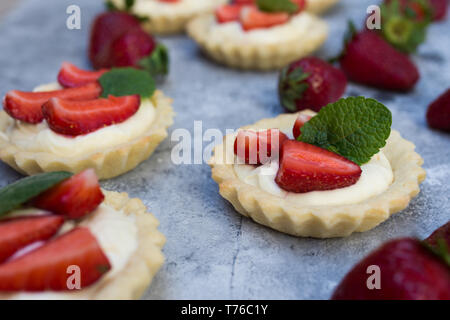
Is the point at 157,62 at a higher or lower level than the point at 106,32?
lower

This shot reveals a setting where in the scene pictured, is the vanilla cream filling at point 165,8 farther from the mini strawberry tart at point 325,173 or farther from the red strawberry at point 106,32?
the mini strawberry tart at point 325,173

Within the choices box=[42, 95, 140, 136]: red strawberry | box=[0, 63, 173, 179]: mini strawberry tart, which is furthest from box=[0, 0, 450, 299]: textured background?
box=[42, 95, 140, 136]: red strawberry

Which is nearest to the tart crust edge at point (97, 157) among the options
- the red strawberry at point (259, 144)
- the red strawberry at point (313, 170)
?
the red strawberry at point (259, 144)

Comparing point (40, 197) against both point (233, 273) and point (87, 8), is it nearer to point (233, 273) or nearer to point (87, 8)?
point (233, 273)

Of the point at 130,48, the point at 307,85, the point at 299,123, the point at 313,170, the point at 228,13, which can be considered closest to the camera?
the point at 313,170

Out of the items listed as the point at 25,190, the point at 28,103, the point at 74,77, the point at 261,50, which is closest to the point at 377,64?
the point at 261,50

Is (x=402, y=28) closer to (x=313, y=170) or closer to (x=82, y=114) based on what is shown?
(x=313, y=170)
